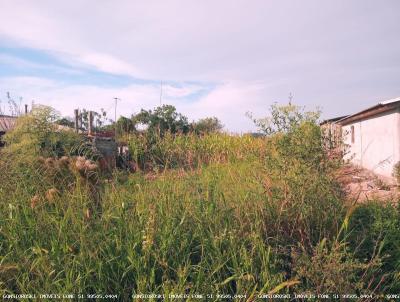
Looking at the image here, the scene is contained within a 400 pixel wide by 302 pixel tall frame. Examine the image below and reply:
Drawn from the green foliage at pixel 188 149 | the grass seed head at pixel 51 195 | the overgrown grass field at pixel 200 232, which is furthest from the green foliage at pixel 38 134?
the grass seed head at pixel 51 195

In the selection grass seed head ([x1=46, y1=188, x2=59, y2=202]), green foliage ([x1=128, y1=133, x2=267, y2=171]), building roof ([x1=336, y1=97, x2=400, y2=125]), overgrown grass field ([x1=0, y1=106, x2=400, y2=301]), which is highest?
building roof ([x1=336, y1=97, x2=400, y2=125])

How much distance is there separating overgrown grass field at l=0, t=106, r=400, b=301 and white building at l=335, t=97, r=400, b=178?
499 centimetres

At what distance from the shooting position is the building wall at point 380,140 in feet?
30.6

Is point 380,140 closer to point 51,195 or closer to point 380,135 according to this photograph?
point 380,135

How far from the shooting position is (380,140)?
10.7m

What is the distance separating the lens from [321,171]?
344cm

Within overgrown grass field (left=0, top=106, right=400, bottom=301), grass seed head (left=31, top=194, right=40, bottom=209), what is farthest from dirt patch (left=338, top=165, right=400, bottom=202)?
grass seed head (left=31, top=194, right=40, bottom=209)

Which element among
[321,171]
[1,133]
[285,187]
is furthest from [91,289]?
[1,133]

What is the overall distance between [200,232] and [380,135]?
33.9 ft

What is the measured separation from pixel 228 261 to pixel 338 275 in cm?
80

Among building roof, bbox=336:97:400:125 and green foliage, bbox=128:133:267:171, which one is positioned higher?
building roof, bbox=336:97:400:125

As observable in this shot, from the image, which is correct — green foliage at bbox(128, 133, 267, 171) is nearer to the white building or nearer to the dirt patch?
the dirt patch

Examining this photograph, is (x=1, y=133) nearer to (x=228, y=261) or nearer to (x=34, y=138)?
(x=34, y=138)

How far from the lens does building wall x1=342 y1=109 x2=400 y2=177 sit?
9.32 metres
